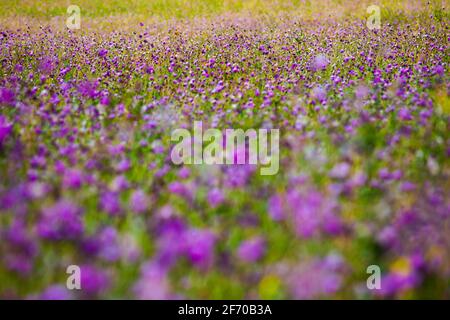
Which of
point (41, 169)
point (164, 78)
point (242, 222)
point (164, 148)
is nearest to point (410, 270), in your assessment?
point (242, 222)

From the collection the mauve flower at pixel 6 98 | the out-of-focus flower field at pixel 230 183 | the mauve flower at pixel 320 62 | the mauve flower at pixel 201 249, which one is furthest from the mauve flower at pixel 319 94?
the mauve flower at pixel 6 98

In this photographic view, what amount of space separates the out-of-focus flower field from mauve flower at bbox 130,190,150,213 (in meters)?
0.01

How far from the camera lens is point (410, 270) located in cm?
206

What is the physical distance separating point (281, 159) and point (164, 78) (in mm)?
3151

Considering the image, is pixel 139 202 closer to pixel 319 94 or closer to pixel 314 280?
pixel 314 280

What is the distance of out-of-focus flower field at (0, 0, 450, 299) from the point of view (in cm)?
214

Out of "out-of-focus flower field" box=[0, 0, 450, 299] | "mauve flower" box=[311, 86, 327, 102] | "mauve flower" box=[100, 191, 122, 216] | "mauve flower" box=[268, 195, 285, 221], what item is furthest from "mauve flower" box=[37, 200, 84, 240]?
"mauve flower" box=[311, 86, 327, 102]

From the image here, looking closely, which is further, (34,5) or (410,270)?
(34,5)

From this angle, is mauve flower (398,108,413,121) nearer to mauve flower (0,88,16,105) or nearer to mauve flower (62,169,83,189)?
mauve flower (62,169,83,189)

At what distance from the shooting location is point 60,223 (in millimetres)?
2293

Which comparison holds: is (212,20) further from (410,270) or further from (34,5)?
(410,270)

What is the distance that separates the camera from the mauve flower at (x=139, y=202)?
8.58ft

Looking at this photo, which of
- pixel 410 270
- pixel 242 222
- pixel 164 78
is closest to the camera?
pixel 410 270

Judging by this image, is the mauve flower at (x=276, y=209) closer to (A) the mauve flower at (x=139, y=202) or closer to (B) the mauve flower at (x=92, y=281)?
(A) the mauve flower at (x=139, y=202)
